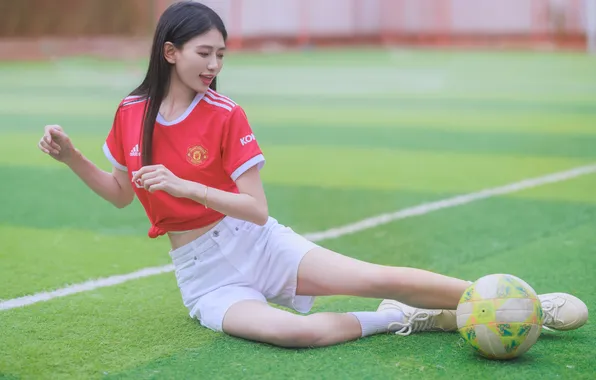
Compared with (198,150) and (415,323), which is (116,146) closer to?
(198,150)

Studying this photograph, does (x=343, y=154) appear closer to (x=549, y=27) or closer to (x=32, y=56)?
(x=32, y=56)

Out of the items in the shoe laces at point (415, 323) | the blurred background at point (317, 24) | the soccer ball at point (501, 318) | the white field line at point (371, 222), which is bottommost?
the blurred background at point (317, 24)

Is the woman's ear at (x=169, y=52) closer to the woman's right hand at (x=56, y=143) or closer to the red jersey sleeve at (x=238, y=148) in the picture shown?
the red jersey sleeve at (x=238, y=148)

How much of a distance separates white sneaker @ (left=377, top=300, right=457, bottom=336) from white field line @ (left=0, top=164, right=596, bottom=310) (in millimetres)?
1708

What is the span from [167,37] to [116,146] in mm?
572

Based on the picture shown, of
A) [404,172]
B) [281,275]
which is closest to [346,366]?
[281,275]

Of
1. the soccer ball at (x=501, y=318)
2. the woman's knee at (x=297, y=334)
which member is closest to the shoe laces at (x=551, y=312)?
the soccer ball at (x=501, y=318)

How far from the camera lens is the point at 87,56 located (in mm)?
32594

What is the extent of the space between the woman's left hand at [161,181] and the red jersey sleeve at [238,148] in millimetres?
291

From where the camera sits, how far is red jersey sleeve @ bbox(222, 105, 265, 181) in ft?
13.9

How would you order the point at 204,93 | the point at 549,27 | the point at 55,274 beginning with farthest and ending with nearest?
the point at 549,27, the point at 55,274, the point at 204,93

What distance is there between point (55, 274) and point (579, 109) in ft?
38.4

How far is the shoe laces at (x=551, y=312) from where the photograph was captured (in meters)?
4.36

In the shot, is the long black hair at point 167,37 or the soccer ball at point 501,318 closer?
the soccer ball at point 501,318
